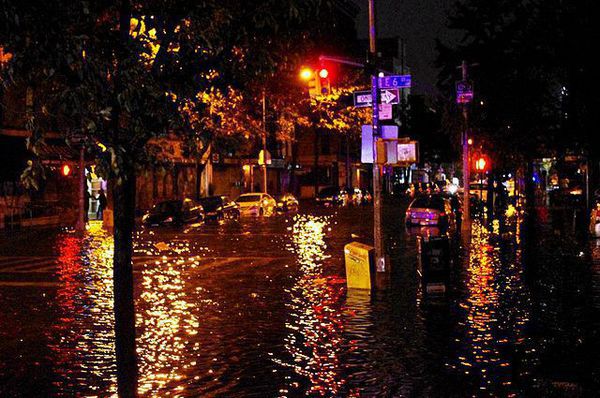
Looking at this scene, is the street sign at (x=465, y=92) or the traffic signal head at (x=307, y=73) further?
the street sign at (x=465, y=92)

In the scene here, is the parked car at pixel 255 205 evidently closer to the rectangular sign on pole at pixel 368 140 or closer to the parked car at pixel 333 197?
the parked car at pixel 333 197

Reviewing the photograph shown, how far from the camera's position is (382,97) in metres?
20.3

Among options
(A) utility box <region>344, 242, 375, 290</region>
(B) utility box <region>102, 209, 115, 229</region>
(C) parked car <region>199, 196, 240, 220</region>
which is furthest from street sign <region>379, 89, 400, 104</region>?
(C) parked car <region>199, 196, 240, 220</region>

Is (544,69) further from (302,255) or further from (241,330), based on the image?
(241,330)

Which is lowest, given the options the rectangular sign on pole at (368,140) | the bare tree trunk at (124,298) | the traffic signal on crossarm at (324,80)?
the bare tree trunk at (124,298)

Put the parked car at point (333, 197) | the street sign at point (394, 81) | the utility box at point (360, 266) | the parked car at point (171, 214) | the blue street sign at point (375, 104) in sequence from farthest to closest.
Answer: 1. the parked car at point (333, 197)
2. the parked car at point (171, 214)
3. the blue street sign at point (375, 104)
4. the street sign at point (394, 81)
5. the utility box at point (360, 266)

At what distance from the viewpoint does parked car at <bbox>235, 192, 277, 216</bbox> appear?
5656 centimetres

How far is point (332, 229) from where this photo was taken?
40.0 metres

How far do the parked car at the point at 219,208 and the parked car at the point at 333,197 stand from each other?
876 inches

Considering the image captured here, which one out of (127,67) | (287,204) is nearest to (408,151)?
(127,67)

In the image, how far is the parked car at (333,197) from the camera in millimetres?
76688

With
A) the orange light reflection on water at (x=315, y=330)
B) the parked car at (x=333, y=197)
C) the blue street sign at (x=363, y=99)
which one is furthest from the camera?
the parked car at (x=333, y=197)

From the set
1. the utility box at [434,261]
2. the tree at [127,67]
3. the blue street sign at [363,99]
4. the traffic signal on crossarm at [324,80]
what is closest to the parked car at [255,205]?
the traffic signal on crossarm at [324,80]

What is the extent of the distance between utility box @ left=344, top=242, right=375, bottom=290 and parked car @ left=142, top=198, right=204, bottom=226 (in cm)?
2747
